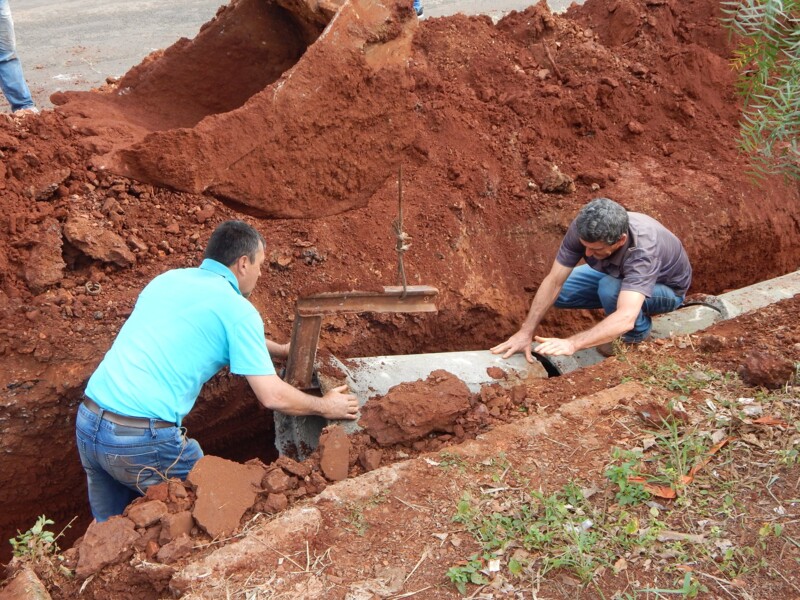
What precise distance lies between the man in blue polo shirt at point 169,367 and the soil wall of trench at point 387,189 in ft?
3.02

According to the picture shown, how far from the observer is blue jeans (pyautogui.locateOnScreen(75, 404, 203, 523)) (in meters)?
3.33

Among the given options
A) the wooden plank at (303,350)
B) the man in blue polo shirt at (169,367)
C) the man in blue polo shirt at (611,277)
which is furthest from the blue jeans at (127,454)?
the man in blue polo shirt at (611,277)

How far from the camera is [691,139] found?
6.85 meters

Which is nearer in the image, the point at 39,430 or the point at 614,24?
the point at 39,430

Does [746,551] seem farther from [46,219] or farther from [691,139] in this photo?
[691,139]

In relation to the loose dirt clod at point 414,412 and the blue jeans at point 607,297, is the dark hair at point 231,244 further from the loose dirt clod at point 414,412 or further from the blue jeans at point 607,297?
the blue jeans at point 607,297

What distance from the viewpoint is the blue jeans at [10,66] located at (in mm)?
6172

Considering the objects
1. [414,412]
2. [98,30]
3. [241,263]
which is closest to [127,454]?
[241,263]

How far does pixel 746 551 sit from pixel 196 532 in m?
2.11

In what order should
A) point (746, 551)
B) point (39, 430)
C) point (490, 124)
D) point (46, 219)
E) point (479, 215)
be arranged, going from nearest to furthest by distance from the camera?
point (746, 551) → point (39, 430) → point (46, 219) → point (479, 215) → point (490, 124)

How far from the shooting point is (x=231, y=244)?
3.48m

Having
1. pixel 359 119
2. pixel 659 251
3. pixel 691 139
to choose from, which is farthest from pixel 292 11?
pixel 691 139

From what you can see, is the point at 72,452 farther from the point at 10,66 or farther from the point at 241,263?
the point at 10,66

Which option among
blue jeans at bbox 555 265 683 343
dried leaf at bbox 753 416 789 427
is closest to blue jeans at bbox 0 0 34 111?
blue jeans at bbox 555 265 683 343
